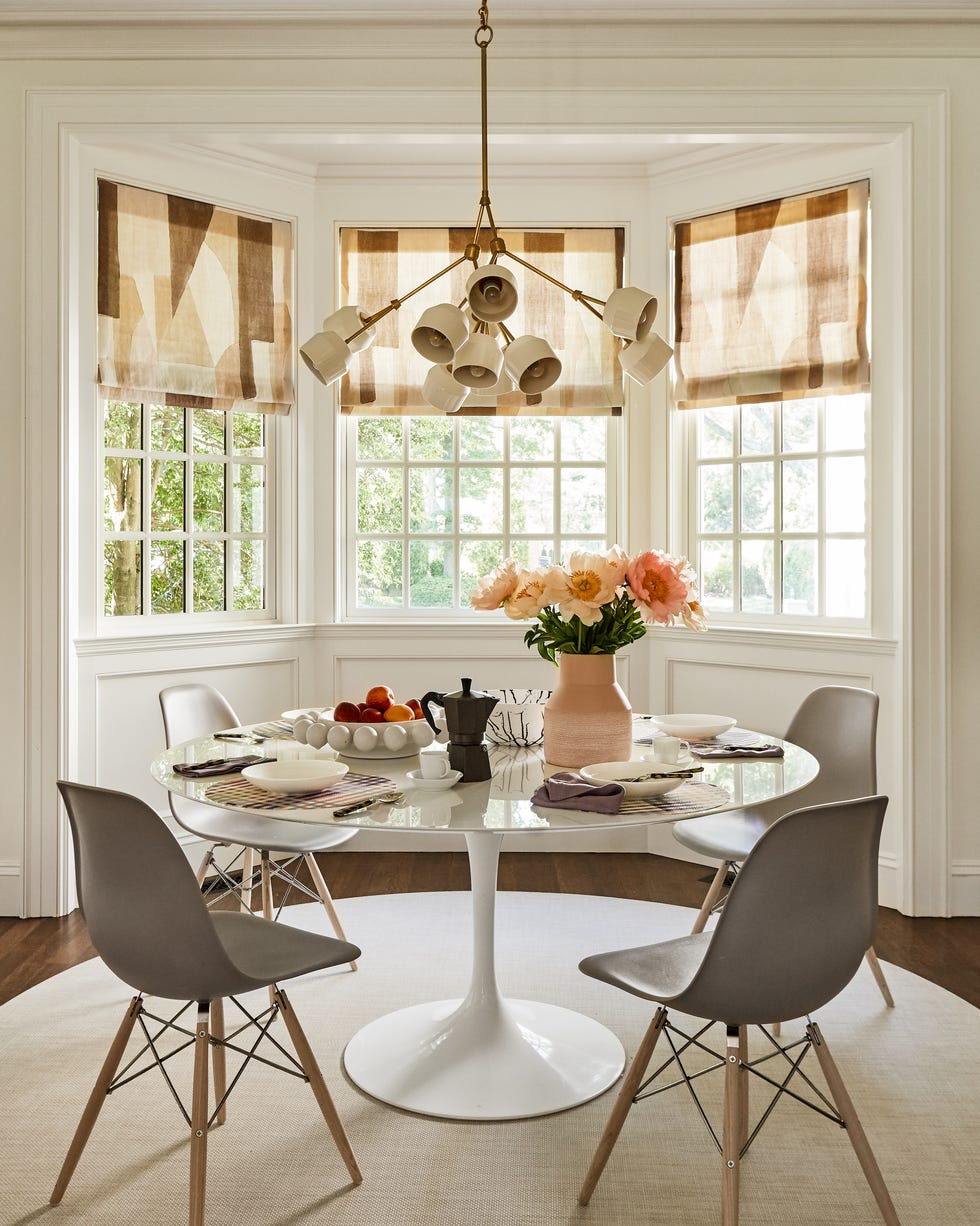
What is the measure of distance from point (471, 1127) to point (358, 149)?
140 inches

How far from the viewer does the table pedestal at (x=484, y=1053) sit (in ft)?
7.84

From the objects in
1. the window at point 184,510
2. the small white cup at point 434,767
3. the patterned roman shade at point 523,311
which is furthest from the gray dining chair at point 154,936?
the patterned roman shade at point 523,311

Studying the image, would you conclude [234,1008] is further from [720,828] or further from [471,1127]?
[720,828]

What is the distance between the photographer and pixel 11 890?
146 inches

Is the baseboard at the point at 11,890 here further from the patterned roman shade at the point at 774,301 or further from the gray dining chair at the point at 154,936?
the patterned roman shade at the point at 774,301

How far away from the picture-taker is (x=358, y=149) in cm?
429

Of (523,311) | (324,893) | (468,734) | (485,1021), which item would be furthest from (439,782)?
(523,311)

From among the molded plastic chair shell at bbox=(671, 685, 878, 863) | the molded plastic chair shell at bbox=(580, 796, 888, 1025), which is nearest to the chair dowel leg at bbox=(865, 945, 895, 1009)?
the molded plastic chair shell at bbox=(671, 685, 878, 863)

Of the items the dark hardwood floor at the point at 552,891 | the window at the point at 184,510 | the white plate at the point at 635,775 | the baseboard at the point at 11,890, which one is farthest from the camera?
the window at the point at 184,510

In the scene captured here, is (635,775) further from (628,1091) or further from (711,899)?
(711,899)

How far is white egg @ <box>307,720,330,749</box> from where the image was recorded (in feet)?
8.14

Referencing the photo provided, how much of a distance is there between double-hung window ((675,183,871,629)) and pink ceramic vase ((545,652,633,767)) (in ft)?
6.38

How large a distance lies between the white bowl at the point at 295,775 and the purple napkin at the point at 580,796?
412 millimetres

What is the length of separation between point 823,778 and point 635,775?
1032 millimetres
